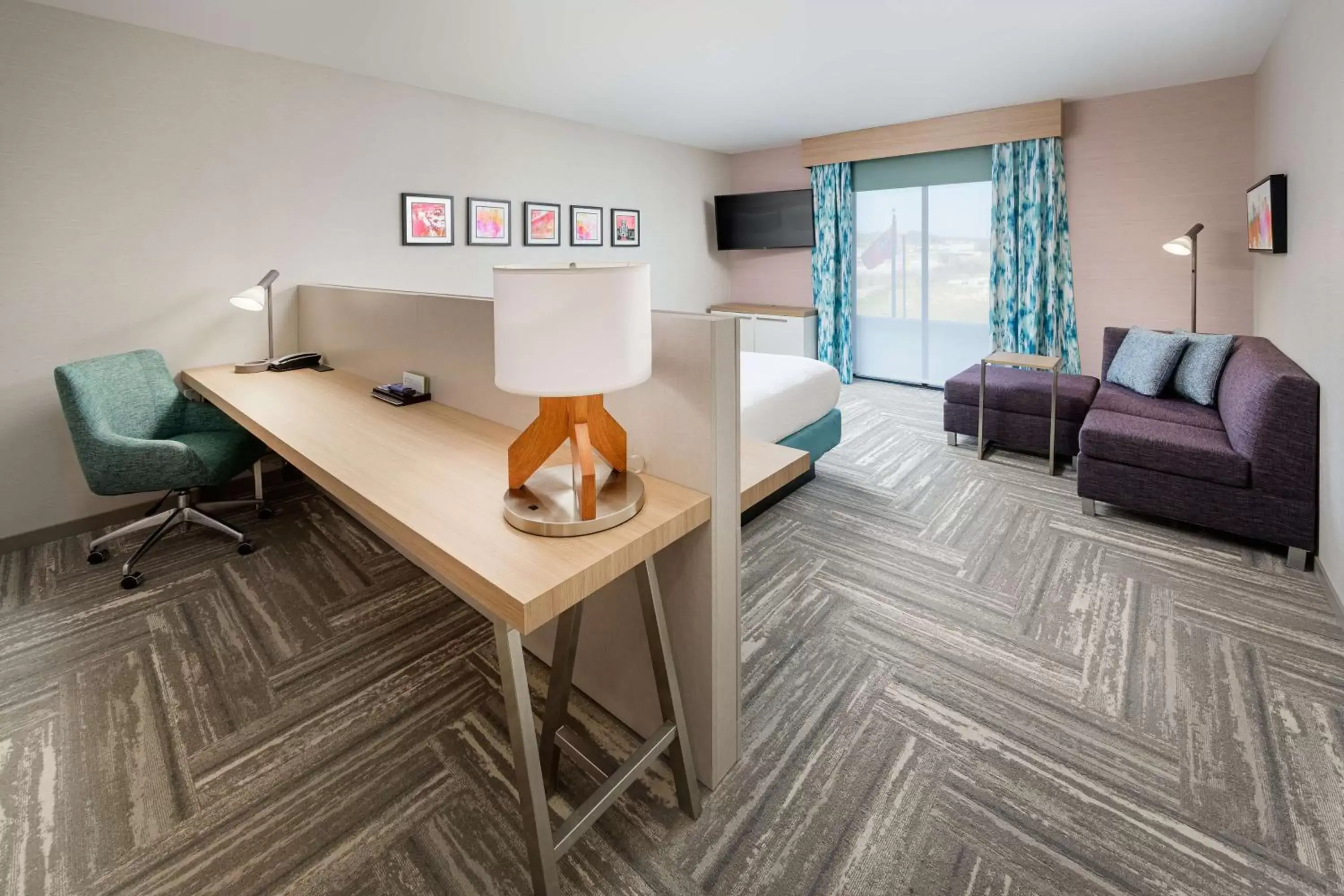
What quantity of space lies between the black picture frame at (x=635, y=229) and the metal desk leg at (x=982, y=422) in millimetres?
3327

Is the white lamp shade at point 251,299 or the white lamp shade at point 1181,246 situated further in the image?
the white lamp shade at point 1181,246

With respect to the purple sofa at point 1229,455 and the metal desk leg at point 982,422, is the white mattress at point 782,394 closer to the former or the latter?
the metal desk leg at point 982,422

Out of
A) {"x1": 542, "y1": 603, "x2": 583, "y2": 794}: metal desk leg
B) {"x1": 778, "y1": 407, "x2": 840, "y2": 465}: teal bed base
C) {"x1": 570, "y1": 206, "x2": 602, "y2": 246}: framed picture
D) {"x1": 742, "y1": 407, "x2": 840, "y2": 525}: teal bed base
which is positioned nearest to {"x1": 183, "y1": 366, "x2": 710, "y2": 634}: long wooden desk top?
{"x1": 542, "y1": 603, "x2": 583, "y2": 794}: metal desk leg

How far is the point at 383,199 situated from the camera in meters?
4.04

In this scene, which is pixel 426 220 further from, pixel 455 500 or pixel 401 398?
pixel 455 500

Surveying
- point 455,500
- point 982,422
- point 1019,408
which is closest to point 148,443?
point 455,500

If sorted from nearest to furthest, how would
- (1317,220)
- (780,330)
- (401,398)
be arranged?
(401,398)
(1317,220)
(780,330)

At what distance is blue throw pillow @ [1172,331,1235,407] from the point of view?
132 inches

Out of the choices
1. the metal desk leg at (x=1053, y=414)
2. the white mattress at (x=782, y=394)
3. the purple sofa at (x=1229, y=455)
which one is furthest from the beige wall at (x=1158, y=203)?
the white mattress at (x=782, y=394)

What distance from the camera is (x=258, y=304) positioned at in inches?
129

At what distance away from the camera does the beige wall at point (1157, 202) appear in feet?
14.2

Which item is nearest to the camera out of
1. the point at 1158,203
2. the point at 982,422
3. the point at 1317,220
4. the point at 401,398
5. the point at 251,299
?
the point at 401,398

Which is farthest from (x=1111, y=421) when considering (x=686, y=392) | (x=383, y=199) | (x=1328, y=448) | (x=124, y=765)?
(x=383, y=199)

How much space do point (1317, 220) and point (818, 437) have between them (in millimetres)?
2298
